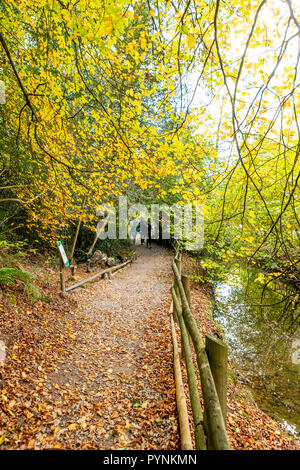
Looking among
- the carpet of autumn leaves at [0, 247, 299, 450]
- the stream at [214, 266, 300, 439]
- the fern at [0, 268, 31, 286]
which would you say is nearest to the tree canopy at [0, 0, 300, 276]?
the fern at [0, 268, 31, 286]

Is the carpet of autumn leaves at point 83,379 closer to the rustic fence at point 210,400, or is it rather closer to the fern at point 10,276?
the fern at point 10,276

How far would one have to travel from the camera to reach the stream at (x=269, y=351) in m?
4.27

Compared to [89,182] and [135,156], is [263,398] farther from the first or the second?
[89,182]

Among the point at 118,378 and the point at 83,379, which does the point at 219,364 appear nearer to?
Answer: the point at 118,378

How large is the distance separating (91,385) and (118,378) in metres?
0.44

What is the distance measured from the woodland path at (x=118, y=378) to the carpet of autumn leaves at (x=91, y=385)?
12 millimetres

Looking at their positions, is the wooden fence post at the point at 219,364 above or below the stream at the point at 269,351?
above

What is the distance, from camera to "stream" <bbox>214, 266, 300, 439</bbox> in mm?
4273

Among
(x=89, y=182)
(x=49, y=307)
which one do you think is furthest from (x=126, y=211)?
(x=49, y=307)

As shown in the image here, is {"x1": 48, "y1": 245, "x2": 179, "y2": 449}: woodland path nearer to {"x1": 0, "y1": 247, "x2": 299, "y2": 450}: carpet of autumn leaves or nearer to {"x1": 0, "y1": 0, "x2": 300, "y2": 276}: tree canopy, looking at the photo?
{"x1": 0, "y1": 247, "x2": 299, "y2": 450}: carpet of autumn leaves

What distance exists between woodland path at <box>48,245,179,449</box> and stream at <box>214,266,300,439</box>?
188 cm

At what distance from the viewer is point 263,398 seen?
4.43m

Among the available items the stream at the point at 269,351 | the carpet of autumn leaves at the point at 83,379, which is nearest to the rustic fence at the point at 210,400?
the carpet of autumn leaves at the point at 83,379
